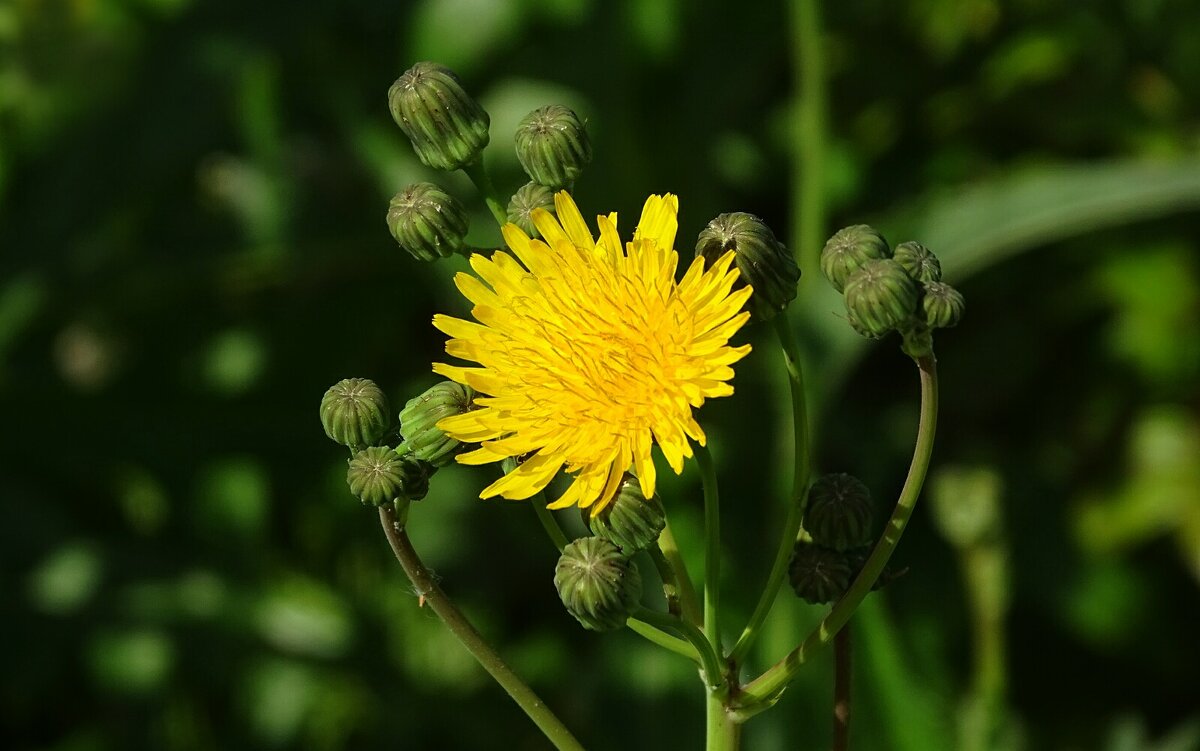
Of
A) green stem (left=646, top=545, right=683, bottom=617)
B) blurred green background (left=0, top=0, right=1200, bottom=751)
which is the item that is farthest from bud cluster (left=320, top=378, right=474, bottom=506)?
blurred green background (left=0, top=0, right=1200, bottom=751)

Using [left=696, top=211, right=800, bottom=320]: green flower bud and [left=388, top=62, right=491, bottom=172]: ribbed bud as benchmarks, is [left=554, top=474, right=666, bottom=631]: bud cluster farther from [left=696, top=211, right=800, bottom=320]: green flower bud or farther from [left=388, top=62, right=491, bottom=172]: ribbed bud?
[left=388, top=62, right=491, bottom=172]: ribbed bud

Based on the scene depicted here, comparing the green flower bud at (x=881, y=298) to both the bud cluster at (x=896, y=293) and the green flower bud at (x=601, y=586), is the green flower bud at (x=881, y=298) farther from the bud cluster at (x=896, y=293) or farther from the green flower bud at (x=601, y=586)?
the green flower bud at (x=601, y=586)

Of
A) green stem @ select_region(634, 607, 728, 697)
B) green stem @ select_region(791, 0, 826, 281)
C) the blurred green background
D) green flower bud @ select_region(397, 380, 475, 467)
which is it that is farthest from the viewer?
the blurred green background

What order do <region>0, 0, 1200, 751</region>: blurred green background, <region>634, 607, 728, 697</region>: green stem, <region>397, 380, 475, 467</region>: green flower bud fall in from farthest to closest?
<region>0, 0, 1200, 751</region>: blurred green background → <region>397, 380, 475, 467</region>: green flower bud → <region>634, 607, 728, 697</region>: green stem

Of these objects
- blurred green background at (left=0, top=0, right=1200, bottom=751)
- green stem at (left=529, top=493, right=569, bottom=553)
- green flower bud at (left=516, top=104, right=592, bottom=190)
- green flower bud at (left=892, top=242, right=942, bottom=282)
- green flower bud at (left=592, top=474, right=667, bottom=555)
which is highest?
green flower bud at (left=516, top=104, right=592, bottom=190)

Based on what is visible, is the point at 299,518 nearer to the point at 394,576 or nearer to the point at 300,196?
the point at 394,576
